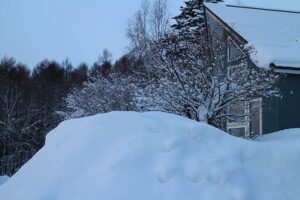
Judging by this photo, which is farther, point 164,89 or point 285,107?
point 285,107

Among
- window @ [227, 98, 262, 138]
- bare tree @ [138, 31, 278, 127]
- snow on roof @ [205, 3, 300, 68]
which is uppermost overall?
snow on roof @ [205, 3, 300, 68]

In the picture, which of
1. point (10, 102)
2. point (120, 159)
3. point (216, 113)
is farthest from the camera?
point (10, 102)

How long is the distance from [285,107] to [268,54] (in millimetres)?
1530

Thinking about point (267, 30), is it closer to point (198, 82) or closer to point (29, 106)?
point (198, 82)

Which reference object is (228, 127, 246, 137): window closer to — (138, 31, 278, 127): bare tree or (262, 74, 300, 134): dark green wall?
(262, 74, 300, 134): dark green wall

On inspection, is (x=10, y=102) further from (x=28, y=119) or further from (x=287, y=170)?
(x=287, y=170)

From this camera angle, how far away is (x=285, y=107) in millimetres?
12367

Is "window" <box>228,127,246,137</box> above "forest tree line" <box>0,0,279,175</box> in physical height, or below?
below

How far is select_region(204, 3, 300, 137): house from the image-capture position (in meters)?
12.2

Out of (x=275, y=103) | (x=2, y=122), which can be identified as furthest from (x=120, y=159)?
(x=2, y=122)

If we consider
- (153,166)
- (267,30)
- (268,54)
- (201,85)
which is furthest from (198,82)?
(267,30)

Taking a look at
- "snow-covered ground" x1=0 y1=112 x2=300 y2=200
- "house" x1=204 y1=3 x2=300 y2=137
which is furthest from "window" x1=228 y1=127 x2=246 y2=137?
"snow-covered ground" x1=0 y1=112 x2=300 y2=200

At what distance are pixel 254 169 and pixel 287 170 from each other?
45cm

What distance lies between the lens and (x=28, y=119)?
25953mm
